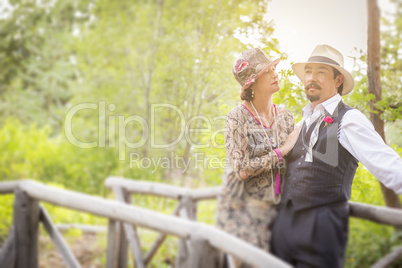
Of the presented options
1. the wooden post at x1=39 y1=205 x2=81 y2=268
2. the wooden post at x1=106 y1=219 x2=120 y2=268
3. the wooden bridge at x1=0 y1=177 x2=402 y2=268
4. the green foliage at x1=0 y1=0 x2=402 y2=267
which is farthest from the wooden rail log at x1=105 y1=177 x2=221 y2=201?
the wooden post at x1=39 y1=205 x2=81 y2=268

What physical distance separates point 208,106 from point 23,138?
3.42 meters

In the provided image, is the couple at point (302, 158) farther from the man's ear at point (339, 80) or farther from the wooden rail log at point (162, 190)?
the wooden rail log at point (162, 190)

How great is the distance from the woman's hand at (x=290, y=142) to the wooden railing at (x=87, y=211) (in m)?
0.37

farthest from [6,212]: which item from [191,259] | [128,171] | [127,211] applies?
[191,259]

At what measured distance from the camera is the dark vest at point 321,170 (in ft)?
2.49

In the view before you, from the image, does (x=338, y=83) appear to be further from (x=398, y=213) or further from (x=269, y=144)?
(x=398, y=213)

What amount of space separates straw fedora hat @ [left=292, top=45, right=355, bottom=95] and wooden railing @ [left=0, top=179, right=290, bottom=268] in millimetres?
521

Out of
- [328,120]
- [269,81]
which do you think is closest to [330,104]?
[328,120]

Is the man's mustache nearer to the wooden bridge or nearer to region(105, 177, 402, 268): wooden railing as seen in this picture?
the wooden bridge

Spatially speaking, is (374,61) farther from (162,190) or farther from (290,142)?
(162,190)

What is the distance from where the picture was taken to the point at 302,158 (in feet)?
2.55

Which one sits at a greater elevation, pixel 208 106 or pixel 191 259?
pixel 208 106

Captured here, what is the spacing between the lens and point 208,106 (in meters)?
1.07

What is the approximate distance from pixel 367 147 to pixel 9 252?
5.86 feet
